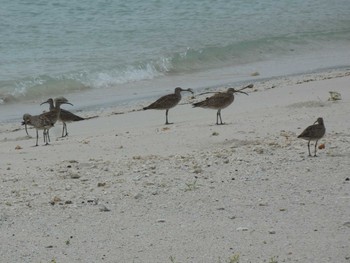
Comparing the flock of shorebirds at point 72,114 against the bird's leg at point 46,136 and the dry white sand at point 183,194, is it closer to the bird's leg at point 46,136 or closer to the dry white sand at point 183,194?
the bird's leg at point 46,136

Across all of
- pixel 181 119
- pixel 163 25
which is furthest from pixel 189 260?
pixel 163 25

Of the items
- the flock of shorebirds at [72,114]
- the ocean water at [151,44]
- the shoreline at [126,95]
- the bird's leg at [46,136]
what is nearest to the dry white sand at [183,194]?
the bird's leg at [46,136]

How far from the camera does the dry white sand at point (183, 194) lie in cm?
692

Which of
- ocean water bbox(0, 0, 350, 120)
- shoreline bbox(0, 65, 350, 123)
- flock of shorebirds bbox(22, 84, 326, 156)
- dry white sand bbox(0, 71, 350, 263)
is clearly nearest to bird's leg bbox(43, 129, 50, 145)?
flock of shorebirds bbox(22, 84, 326, 156)

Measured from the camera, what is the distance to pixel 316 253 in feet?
21.8

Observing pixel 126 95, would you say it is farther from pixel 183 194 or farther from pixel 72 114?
pixel 183 194

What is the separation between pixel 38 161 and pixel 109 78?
9.74 m

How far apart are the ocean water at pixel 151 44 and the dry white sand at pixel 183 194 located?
6.13 meters

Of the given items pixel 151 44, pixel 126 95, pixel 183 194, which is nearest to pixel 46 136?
pixel 183 194

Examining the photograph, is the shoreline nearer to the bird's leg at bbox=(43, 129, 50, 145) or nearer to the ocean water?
the ocean water

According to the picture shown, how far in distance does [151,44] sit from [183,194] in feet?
52.1

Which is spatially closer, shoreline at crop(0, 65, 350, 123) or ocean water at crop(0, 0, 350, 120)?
shoreline at crop(0, 65, 350, 123)

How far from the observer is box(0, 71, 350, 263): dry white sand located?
22.7 feet

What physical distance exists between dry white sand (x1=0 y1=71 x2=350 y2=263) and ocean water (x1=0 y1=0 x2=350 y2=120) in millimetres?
6126
